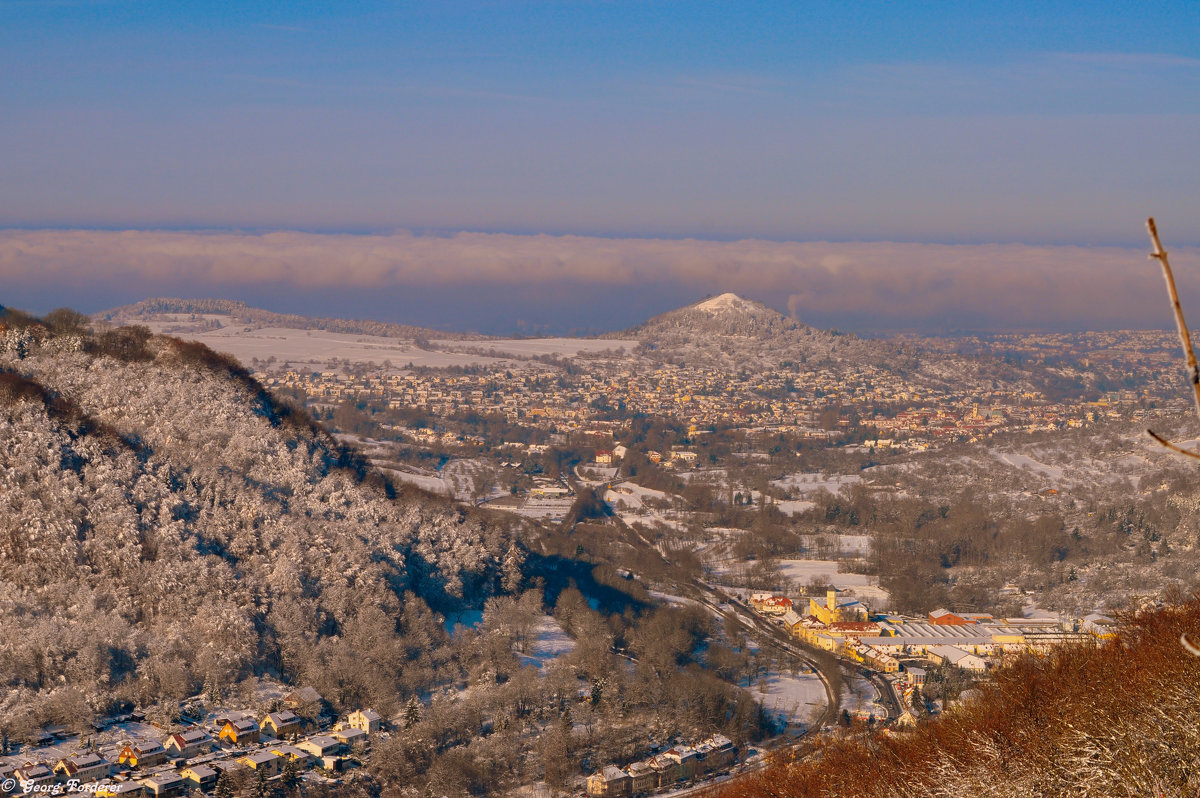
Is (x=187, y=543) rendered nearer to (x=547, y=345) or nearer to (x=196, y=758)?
(x=196, y=758)

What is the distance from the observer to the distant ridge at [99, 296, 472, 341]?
12616 centimetres

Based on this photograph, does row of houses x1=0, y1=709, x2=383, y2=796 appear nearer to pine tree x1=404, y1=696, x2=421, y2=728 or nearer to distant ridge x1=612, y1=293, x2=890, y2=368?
pine tree x1=404, y1=696, x2=421, y2=728

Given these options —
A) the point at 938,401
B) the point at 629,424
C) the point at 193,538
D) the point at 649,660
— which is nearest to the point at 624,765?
the point at 649,660

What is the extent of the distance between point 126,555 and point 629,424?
165ft

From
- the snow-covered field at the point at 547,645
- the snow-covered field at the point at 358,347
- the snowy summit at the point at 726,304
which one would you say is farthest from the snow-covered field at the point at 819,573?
the snowy summit at the point at 726,304

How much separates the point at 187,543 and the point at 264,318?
113 meters

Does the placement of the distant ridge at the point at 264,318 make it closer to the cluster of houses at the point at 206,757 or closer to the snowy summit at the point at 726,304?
the snowy summit at the point at 726,304

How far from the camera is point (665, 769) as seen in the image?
19.2m

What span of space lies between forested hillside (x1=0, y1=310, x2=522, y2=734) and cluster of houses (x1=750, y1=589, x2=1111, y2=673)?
27.1 ft

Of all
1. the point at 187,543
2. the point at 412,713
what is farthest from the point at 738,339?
the point at 412,713

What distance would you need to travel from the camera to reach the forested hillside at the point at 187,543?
67.4 ft

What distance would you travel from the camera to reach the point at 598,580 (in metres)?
31.7

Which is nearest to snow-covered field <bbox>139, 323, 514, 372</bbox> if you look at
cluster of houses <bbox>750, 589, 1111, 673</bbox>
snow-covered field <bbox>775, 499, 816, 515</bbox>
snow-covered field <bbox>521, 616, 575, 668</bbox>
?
snow-covered field <bbox>775, 499, 816, 515</bbox>

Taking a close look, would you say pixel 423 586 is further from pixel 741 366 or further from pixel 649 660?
pixel 741 366
